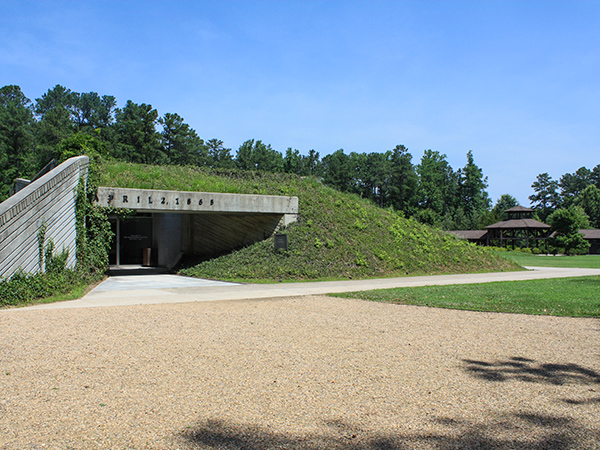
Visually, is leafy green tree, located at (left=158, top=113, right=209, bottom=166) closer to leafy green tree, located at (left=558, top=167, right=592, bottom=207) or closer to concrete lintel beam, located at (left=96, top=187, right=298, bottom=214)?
concrete lintel beam, located at (left=96, top=187, right=298, bottom=214)

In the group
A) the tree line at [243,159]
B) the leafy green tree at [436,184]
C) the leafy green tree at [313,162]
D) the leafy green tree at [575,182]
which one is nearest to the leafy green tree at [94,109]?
the tree line at [243,159]

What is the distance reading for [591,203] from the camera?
3477 inches

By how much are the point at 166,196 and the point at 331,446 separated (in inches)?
555

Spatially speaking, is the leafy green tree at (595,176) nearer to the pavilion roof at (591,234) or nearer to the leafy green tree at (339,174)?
the pavilion roof at (591,234)

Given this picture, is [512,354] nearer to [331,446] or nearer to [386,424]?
[386,424]

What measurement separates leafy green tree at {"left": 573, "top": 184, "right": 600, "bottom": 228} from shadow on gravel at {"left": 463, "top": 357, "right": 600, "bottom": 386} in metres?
96.8

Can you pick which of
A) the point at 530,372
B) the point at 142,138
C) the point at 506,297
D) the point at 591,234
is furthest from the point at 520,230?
the point at 530,372

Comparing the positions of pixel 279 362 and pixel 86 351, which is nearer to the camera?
pixel 279 362

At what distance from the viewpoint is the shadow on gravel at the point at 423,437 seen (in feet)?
11.1

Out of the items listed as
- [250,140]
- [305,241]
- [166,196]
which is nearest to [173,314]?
[166,196]

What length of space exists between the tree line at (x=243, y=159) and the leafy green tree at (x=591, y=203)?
24 cm

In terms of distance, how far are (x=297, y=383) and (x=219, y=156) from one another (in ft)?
256

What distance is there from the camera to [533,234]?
6400 centimetres

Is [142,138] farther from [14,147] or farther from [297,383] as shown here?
[297,383]
